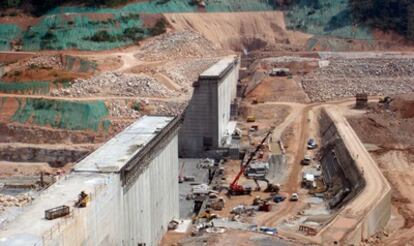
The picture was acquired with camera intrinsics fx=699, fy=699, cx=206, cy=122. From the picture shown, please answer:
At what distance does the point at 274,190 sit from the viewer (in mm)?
50062

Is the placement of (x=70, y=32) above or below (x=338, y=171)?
above

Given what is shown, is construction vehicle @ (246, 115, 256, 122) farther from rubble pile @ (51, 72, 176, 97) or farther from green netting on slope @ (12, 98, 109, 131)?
green netting on slope @ (12, 98, 109, 131)

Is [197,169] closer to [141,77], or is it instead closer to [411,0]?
[141,77]

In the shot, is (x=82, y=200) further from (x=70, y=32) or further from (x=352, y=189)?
(x=70, y=32)

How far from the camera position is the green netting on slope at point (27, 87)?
69812mm

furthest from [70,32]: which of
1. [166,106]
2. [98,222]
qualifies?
[98,222]

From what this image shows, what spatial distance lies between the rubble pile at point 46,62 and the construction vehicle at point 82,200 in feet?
167

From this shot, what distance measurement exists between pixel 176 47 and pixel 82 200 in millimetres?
62210

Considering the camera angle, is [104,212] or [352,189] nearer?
[104,212]

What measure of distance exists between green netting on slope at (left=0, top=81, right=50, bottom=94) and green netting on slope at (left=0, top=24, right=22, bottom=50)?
1632 centimetres

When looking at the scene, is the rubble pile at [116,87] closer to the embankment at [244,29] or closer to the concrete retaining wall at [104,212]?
the embankment at [244,29]

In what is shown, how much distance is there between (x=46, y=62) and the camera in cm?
7694

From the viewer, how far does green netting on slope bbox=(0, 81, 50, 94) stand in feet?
229

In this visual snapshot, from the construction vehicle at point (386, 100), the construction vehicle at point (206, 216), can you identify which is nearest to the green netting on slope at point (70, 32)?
the construction vehicle at point (386, 100)
